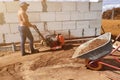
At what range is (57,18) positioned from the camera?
867cm

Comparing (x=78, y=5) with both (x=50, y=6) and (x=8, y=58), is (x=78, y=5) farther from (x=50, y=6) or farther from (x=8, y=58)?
(x=8, y=58)

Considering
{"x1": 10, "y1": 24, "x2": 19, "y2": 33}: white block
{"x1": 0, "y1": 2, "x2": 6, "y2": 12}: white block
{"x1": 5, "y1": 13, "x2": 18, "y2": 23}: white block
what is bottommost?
{"x1": 10, "y1": 24, "x2": 19, "y2": 33}: white block

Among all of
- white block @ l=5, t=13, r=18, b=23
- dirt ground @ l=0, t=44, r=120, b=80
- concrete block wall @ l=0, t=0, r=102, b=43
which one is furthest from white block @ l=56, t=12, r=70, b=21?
white block @ l=5, t=13, r=18, b=23

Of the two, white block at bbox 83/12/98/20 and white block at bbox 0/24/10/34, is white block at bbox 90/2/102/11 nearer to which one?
white block at bbox 83/12/98/20

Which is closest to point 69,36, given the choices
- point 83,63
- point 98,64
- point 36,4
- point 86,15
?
point 86,15

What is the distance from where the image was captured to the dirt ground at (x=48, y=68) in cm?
543

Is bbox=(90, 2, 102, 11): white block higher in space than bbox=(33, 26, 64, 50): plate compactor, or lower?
higher

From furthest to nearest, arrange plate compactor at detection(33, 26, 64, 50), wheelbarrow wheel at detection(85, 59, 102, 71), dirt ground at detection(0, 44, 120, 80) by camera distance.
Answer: plate compactor at detection(33, 26, 64, 50) < wheelbarrow wheel at detection(85, 59, 102, 71) < dirt ground at detection(0, 44, 120, 80)

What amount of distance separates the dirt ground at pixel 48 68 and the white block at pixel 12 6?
164 cm

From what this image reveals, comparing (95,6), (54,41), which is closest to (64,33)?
(54,41)

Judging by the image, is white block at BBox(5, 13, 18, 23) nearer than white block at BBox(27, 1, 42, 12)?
Yes

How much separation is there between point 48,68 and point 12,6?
313cm

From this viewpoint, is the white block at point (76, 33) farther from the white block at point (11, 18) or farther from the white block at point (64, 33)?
the white block at point (11, 18)

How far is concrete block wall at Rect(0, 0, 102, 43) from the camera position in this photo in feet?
26.2
